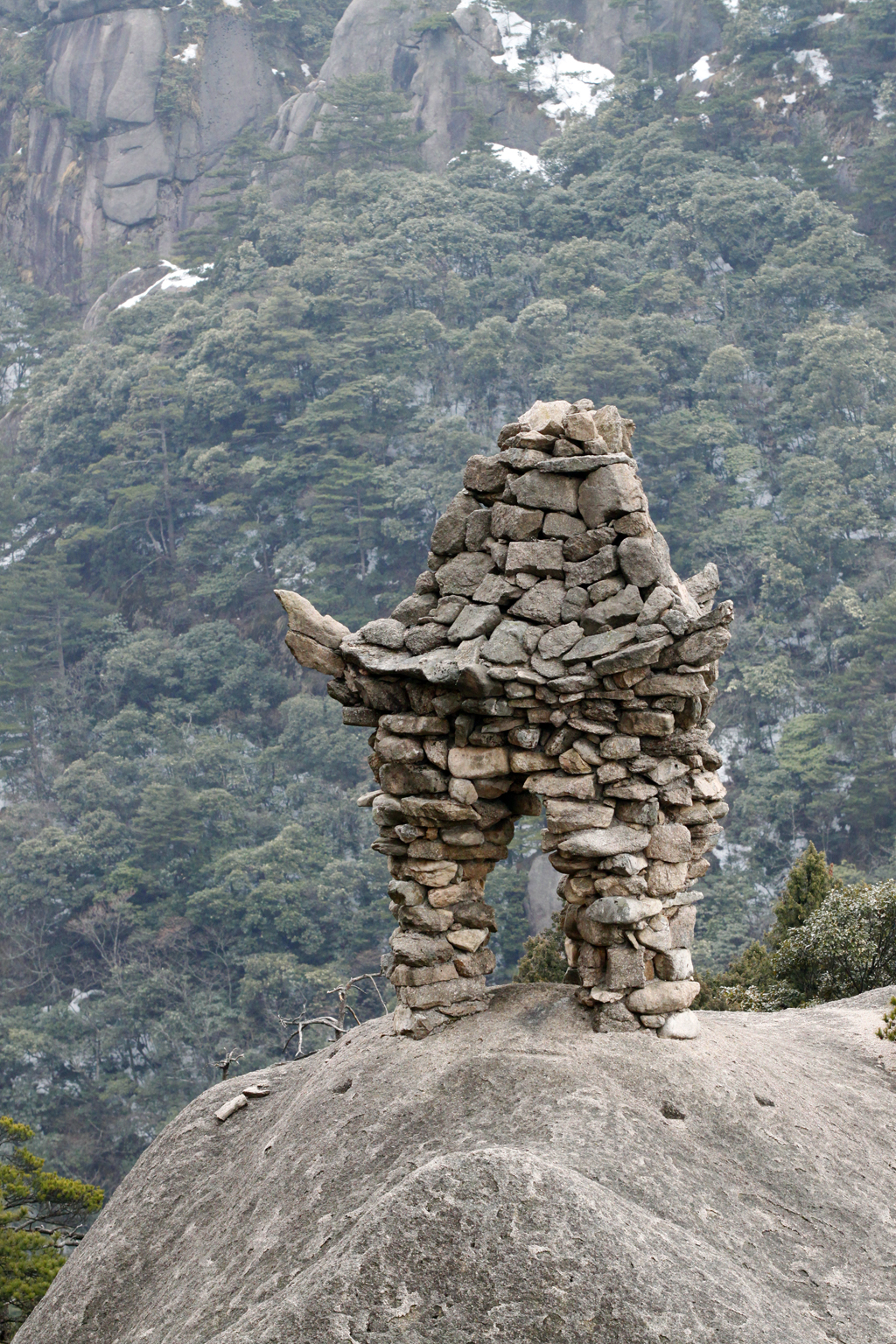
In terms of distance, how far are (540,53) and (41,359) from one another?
108 feet

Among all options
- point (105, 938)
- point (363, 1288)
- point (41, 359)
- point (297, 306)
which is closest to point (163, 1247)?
point (363, 1288)

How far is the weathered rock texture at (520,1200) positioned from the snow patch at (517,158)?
62.2 m

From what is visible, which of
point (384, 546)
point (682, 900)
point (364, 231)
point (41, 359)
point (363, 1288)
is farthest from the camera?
point (41, 359)

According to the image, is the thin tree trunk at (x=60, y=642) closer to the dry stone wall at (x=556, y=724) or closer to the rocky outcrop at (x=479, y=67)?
the rocky outcrop at (x=479, y=67)

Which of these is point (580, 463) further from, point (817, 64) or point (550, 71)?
point (550, 71)

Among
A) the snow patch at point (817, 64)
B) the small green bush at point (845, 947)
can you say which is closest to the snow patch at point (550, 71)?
the snow patch at point (817, 64)

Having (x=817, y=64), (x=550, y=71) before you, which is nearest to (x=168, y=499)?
(x=550, y=71)

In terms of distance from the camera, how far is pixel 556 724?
7.60 meters

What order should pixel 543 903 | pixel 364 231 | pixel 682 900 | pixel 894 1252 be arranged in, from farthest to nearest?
pixel 364 231
pixel 543 903
pixel 682 900
pixel 894 1252

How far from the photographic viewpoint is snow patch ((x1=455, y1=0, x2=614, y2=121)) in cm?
6800

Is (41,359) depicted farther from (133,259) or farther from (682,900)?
(682,900)

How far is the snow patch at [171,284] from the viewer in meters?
64.8

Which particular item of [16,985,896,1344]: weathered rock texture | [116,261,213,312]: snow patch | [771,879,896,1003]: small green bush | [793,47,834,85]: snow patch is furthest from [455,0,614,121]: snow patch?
[16,985,896,1344]: weathered rock texture

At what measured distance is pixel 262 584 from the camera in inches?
2115
